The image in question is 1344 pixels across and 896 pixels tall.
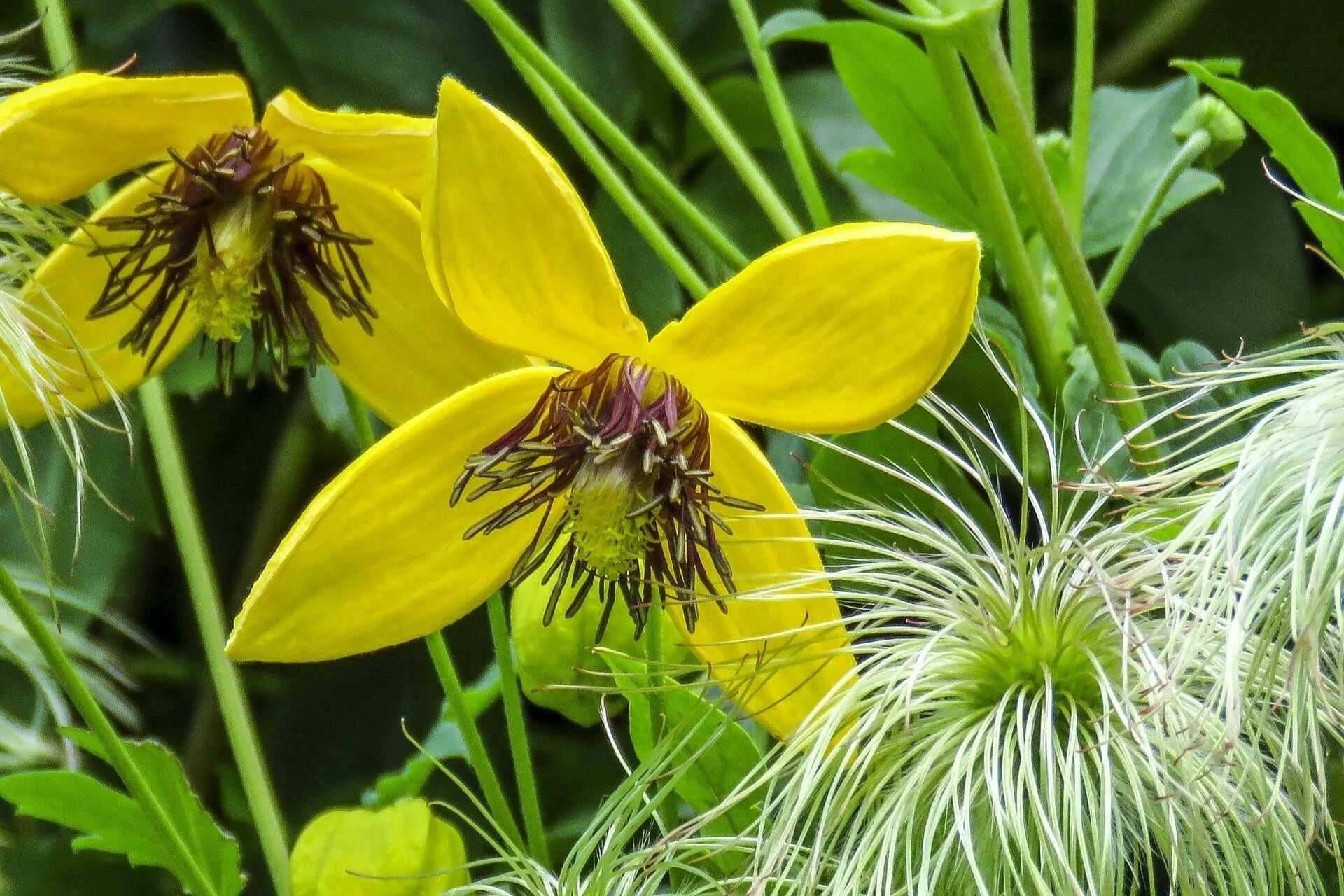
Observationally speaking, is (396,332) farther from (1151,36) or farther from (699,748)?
(1151,36)

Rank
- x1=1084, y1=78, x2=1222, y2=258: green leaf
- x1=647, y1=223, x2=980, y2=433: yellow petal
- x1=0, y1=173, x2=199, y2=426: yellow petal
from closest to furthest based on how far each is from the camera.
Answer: x1=647, y1=223, x2=980, y2=433: yellow petal < x1=0, y1=173, x2=199, y2=426: yellow petal < x1=1084, y1=78, x2=1222, y2=258: green leaf

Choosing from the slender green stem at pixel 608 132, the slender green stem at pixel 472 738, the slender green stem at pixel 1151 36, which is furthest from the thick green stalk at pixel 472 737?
the slender green stem at pixel 1151 36

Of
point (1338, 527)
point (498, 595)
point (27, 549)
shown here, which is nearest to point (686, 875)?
point (498, 595)

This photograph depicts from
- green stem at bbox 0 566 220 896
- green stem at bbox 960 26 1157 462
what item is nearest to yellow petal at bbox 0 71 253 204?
green stem at bbox 0 566 220 896

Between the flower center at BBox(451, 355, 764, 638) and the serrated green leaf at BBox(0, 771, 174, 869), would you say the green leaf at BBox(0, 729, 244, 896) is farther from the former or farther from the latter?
the flower center at BBox(451, 355, 764, 638)

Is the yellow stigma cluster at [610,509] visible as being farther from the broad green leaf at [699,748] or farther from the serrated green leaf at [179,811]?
the serrated green leaf at [179,811]

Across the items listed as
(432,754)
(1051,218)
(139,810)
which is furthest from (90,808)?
(1051,218)
